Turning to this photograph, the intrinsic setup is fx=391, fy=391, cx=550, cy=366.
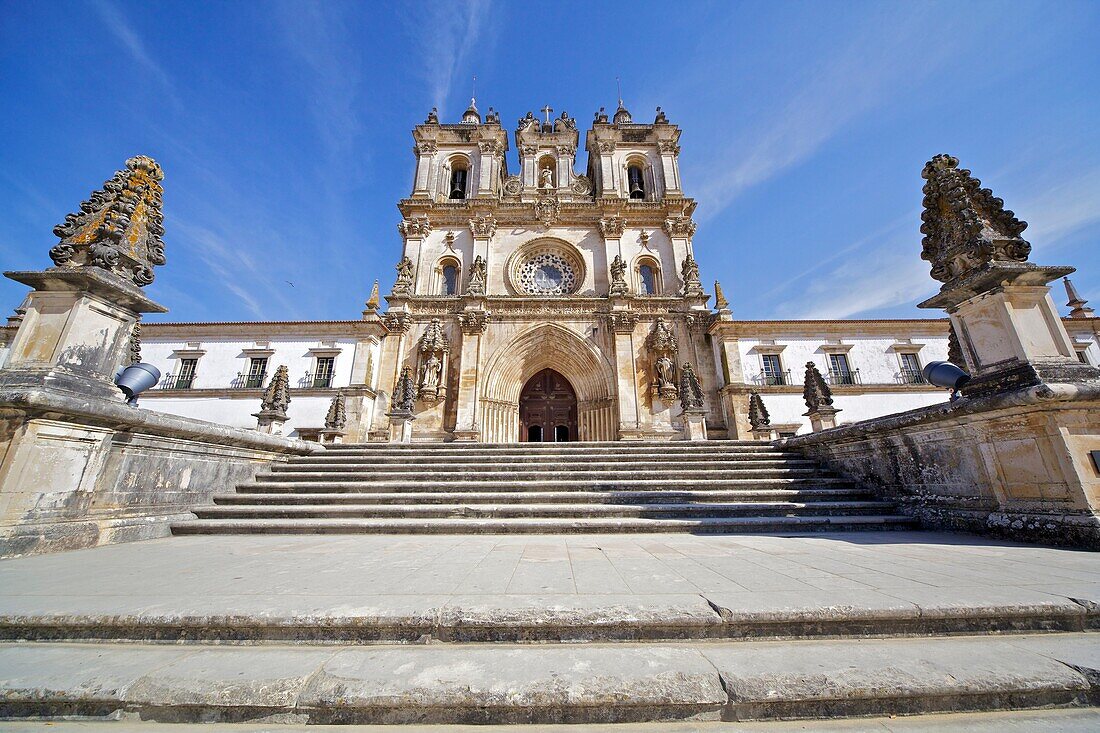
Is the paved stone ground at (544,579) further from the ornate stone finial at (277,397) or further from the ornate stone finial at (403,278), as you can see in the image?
the ornate stone finial at (403,278)

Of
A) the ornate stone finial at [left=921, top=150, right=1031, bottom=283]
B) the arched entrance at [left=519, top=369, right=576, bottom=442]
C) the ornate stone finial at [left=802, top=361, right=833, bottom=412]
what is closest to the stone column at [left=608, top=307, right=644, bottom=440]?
the arched entrance at [left=519, top=369, right=576, bottom=442]

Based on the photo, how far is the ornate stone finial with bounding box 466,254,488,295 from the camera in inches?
678

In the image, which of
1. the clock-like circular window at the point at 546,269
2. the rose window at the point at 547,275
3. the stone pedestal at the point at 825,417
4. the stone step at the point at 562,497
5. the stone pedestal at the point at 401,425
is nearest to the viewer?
the stone step at the point at 562,497

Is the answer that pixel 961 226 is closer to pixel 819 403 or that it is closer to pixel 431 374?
pixel 819 403

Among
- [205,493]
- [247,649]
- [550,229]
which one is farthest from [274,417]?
[550,229]

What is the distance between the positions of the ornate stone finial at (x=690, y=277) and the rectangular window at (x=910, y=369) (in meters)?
9.81

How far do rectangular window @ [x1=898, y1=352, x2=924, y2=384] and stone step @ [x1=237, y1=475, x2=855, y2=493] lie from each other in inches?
617

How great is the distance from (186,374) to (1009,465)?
2574 cm

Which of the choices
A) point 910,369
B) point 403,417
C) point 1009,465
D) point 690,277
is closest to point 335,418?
point 403,417

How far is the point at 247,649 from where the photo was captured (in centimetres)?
185

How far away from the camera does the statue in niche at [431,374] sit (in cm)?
1570

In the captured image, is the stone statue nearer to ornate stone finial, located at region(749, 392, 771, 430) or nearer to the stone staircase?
ornate stone finial, located at region(749, 392, 771, 430)

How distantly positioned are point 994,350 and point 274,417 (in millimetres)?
12979

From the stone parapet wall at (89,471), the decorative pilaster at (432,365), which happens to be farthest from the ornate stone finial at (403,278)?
the stone parapet wall at (89,471)
